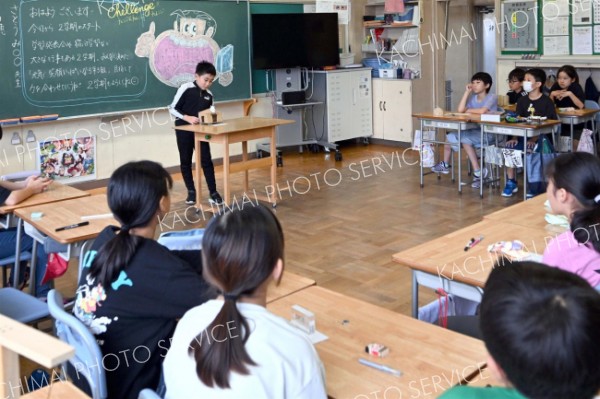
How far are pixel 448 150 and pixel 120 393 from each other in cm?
603

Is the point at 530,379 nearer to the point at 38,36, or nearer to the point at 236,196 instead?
the point at 236,196

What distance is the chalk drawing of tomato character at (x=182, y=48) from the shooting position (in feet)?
25.8

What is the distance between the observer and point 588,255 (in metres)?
2.47

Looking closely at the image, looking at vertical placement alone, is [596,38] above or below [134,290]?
above

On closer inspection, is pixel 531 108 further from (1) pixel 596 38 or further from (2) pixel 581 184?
(2) pixel 581 184

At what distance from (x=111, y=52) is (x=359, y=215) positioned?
327cm

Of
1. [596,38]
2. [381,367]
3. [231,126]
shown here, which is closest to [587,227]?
[381,367]

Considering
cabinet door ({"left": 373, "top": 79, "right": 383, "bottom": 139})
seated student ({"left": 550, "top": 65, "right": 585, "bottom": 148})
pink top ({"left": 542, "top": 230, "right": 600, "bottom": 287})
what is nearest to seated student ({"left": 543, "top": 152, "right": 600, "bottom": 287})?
pink top ({"left": 542, "top": 230, "right": 600, "bottom": 287})

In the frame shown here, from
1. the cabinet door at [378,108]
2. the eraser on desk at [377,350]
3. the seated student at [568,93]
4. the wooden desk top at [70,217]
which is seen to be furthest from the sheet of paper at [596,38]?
the eraser on desk at [377,350]

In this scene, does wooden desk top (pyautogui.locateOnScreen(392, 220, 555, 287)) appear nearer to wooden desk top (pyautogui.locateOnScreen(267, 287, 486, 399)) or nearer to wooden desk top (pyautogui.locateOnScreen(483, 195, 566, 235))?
wooden desk top (pyautogui.locateOnScreen(483, 195, 566, 235))

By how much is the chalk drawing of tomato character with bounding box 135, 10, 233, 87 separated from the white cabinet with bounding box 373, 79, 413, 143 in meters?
2.50

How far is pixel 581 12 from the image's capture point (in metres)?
8.48

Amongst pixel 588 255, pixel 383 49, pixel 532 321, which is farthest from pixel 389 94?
pixel 532 321

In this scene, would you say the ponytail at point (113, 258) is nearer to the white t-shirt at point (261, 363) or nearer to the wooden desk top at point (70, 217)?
the white t-shirt at point (261, 363)
